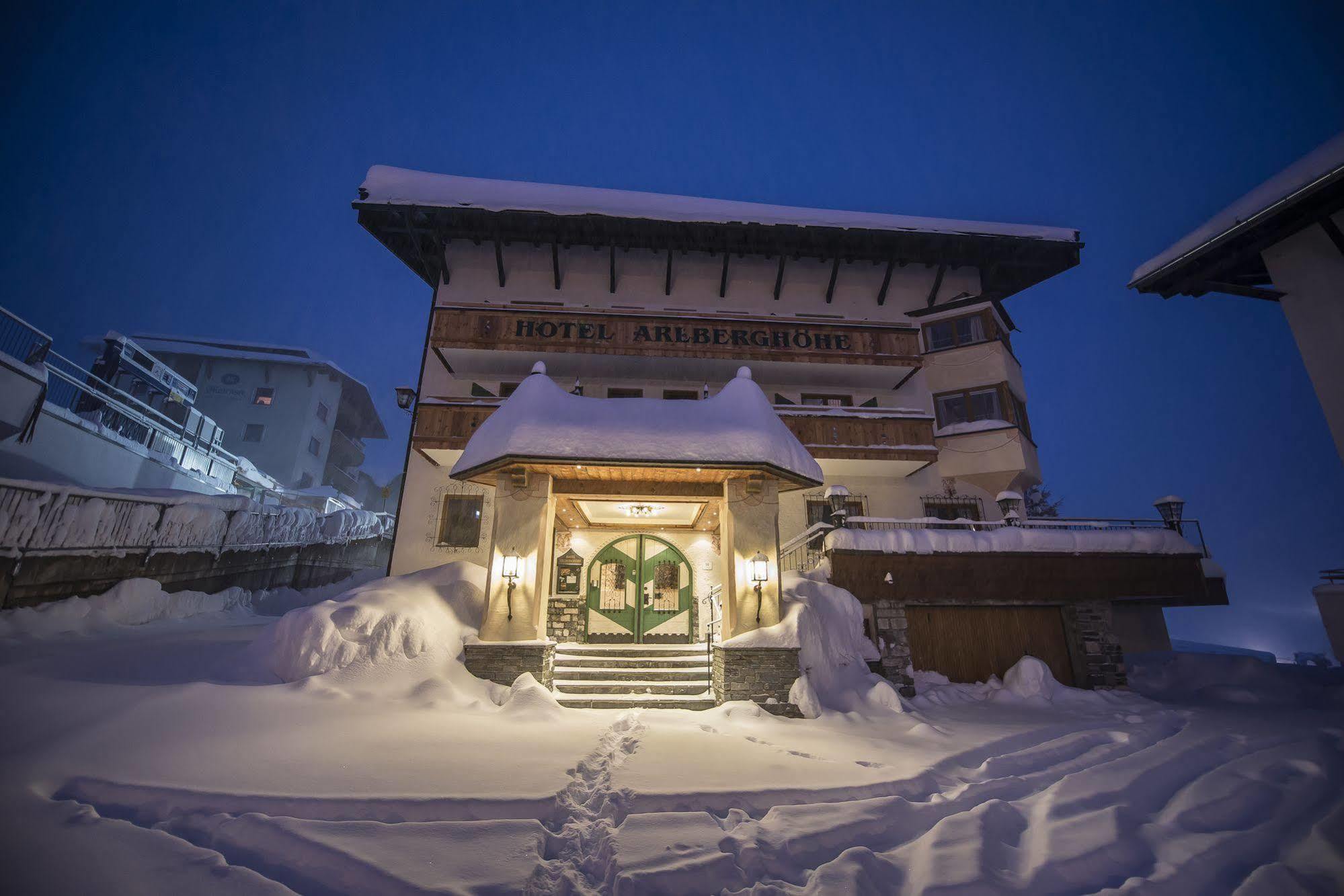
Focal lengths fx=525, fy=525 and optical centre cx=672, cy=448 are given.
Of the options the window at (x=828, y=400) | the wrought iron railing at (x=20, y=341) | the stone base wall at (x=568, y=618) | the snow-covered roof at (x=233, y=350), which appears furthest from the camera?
the snow-covered roof at (x=233, y=350)

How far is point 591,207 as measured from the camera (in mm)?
18391

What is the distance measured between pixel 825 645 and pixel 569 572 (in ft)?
24.2

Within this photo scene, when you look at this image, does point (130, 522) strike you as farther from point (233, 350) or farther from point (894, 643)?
point (233, 350)

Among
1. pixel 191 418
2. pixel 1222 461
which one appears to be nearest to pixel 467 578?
pixel 191 418

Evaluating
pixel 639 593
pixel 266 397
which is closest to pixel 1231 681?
pixel 639 593

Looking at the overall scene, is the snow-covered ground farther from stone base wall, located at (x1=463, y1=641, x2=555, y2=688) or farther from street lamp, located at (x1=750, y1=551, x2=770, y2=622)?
street lamp, located at (x1=750, y1=551, x2=770, y2=622)

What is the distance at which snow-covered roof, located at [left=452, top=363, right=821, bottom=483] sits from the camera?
10.0 meters

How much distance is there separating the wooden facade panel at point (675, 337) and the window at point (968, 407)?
176cm

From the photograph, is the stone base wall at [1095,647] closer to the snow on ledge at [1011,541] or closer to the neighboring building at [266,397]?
the snow on ledge at [1011,541]

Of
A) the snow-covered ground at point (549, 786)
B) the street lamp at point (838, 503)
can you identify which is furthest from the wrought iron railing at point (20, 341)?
the street lamp at point (838, 503)

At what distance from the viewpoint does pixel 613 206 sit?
18984mm

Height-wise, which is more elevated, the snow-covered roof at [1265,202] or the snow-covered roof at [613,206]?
the snow-covered roof at [613,206]

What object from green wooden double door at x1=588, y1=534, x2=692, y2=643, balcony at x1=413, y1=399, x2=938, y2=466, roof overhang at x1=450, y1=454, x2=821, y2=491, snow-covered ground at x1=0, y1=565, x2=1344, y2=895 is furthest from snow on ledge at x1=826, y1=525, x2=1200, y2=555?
green wooden double door at x1=588, y1=534, x2=692, y2=643

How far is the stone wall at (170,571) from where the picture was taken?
904cm
